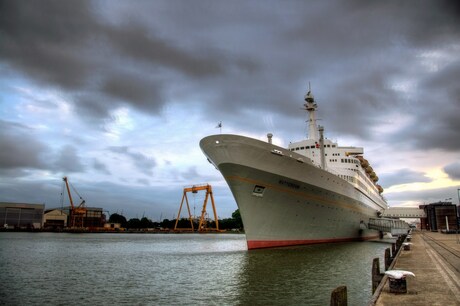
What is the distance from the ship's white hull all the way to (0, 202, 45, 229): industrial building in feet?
374

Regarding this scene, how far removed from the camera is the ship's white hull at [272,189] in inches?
958

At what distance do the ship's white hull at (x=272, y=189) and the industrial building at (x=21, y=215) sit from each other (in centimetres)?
11385

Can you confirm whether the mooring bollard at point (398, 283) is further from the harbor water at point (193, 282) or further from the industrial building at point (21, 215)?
the industrial building at point (21, 215)

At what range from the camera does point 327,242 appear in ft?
104

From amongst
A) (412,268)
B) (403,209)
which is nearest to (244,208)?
(412,268)

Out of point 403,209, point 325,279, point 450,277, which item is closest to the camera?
point 450,277

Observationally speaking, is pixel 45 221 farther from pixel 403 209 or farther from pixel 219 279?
pixel 219 279

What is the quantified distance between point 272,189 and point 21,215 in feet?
396

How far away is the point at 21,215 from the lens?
119 m

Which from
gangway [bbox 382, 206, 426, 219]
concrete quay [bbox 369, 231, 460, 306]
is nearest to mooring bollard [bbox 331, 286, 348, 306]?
concrete quay [bbox 369, 231, 460, 306]

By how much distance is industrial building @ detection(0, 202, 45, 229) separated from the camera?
116075 millimetres

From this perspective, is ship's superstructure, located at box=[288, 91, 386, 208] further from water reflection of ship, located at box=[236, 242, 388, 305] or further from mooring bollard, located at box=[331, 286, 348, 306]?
mooring bollard, located at box=[331, 286, 348, 306]

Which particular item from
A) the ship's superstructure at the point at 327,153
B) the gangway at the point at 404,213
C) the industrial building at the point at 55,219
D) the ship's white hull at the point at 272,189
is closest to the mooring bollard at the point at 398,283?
the ship's white hull at the point at 272,189

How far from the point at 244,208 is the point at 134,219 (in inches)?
5187
